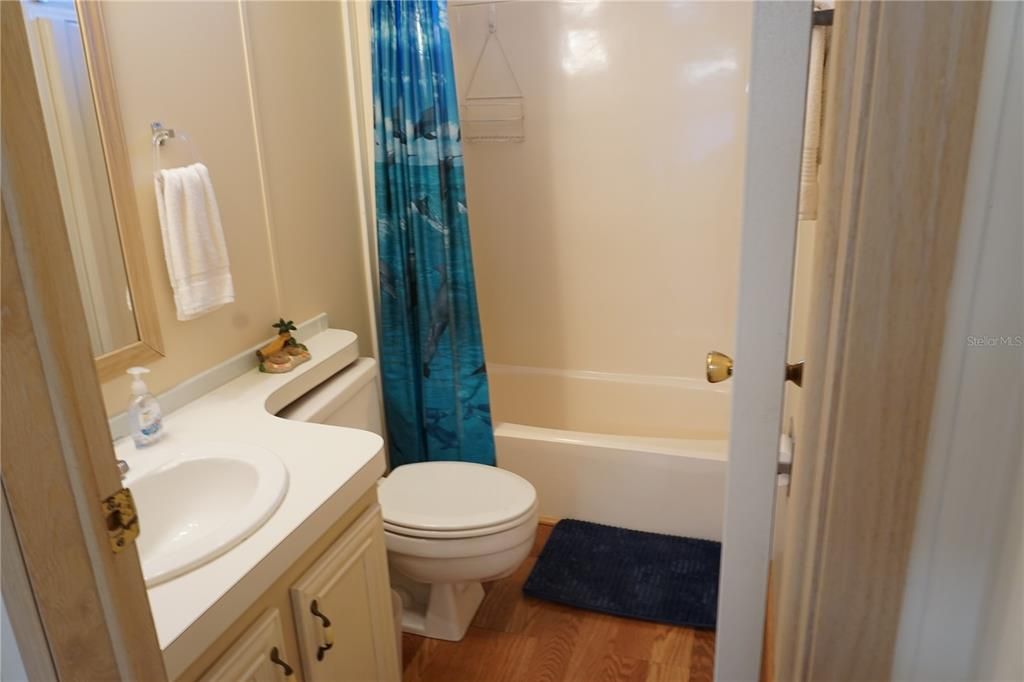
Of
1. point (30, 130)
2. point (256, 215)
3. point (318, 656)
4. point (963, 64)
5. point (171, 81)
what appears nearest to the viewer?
point (963, 64)

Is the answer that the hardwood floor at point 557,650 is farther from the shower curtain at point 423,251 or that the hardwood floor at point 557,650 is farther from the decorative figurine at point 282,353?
the decorative figurine at point 282,353

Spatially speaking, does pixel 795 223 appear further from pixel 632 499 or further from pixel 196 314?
pixel 632 499

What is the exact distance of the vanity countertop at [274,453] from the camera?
1.07 meters

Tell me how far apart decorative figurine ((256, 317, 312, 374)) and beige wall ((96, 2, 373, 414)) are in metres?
0.05

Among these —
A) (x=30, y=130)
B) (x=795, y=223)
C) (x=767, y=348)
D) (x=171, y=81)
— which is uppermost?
(x=171, y=81)

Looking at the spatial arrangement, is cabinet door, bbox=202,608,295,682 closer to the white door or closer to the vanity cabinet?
the vanity cabinet

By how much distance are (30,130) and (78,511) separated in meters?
0.33

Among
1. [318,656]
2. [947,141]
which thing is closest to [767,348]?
[947,141]

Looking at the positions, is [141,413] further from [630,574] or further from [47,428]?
[630,574]

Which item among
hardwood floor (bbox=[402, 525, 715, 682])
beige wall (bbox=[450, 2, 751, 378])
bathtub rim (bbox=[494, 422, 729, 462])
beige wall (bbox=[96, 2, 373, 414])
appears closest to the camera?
beige wall (bbox=[96, 2, 373, 414])

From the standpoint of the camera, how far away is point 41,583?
2.13 ft

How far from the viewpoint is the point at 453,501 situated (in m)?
2.03

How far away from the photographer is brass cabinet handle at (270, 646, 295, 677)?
50.0 inches

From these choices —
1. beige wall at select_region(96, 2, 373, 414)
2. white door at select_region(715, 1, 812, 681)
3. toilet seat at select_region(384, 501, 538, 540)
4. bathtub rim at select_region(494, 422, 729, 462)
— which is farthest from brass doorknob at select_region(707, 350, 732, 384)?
bathtub rim at select_region(494, 422, 729, 462)
